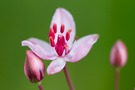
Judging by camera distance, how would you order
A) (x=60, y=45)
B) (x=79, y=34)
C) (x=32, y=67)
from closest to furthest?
(x=32, y=67), (x=60, y=45), (x=79, y=34)

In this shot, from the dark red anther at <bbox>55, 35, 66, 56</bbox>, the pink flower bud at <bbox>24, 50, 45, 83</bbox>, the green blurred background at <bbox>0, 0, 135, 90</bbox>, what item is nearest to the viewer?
the pink flower bud at <bbox>24, 50, 45, 83</bbox>

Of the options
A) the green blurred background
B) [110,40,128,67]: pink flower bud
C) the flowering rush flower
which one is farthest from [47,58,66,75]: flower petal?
the green blurred background

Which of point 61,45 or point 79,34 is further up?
point 61,45

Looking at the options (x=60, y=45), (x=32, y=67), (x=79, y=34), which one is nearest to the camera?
(x=32, y=67)

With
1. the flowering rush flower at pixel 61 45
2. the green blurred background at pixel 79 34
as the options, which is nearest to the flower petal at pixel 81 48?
the flowering rush flower at pixel 61 45

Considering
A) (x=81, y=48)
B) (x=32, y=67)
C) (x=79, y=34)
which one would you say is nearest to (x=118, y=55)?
(x=81, y=48)

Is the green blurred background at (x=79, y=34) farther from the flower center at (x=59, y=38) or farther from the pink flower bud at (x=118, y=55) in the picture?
the pink flower bud at (x=118, y=55)

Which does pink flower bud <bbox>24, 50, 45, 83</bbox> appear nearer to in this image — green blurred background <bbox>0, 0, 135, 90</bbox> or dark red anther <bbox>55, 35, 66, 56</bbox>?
dark red anther <bbox>55, 35, 66, 56</bbox>

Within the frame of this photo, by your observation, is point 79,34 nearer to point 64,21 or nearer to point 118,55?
point 64,21
